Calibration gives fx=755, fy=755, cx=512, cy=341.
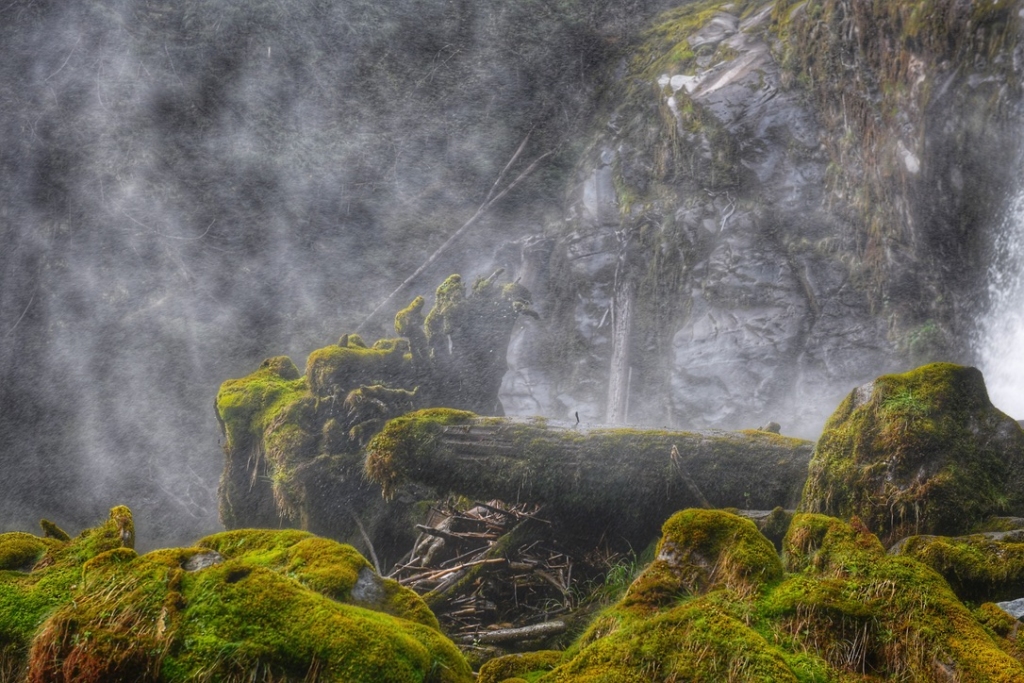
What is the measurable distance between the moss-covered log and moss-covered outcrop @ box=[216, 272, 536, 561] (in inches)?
42.8

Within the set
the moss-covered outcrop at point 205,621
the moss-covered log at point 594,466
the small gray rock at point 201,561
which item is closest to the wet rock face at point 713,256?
the moss-covered log at point 594,466

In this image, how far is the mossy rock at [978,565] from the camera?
3.39 metres

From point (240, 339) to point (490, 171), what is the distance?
737cm

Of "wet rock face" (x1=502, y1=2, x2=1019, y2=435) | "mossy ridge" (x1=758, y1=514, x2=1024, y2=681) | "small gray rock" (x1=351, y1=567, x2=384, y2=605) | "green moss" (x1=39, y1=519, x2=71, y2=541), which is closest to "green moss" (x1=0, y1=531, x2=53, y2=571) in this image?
"green moss" (x1=39, y1=519, x2=71, y2=541)

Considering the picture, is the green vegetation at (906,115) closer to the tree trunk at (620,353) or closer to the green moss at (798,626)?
the tree trunk at (620,353)

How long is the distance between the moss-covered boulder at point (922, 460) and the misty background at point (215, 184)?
13.2 metres

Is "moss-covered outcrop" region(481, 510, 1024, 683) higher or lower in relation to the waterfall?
lower

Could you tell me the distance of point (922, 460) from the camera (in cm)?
452

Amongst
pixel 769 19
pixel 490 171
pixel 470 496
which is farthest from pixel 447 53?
pixel 470 496

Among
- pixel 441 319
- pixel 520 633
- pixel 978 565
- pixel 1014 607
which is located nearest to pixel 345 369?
pixel 441 319

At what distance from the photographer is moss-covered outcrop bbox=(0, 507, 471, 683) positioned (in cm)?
283

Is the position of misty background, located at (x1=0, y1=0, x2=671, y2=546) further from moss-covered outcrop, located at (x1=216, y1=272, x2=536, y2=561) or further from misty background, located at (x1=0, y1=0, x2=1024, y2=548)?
moss-covered outcrop, located at (x1=216, y1=272, x2=536, y2=561)

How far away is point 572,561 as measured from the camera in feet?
20.4

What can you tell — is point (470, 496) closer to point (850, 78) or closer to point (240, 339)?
point (850, 78)
